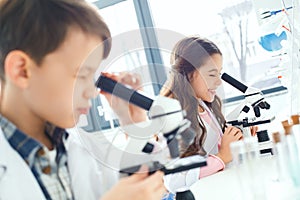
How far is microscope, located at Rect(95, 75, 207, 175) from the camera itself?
0.78 meters

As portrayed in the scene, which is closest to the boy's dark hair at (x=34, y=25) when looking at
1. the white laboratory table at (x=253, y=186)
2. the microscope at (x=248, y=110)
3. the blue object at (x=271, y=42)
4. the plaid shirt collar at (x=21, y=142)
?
the plaid shirt collar at (x=21, y=142)

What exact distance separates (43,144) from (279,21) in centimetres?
104

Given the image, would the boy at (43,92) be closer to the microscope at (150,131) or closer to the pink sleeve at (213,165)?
A: the microscope at (150,131)

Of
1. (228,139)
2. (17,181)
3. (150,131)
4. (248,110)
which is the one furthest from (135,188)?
(248,110)

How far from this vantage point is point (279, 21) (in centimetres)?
138

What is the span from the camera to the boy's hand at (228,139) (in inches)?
43.4

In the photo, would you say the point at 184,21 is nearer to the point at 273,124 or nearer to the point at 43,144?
the point at 273,124

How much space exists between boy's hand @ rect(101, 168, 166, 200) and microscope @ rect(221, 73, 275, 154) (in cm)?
45

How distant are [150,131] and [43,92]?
0.82ft

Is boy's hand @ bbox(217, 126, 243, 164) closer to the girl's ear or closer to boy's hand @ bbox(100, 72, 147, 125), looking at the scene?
boy's hand @ bbox(100, 72, 147, 125)

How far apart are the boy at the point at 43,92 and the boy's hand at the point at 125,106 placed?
5 centimetres

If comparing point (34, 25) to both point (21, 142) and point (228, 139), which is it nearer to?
point (21, 142)

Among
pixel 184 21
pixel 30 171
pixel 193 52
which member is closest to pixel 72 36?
pixel 30 171

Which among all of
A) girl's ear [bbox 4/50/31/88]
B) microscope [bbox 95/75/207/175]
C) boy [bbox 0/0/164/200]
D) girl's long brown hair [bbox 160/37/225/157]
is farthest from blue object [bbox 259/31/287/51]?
girl's ear [bbox 4/50/31/88]
